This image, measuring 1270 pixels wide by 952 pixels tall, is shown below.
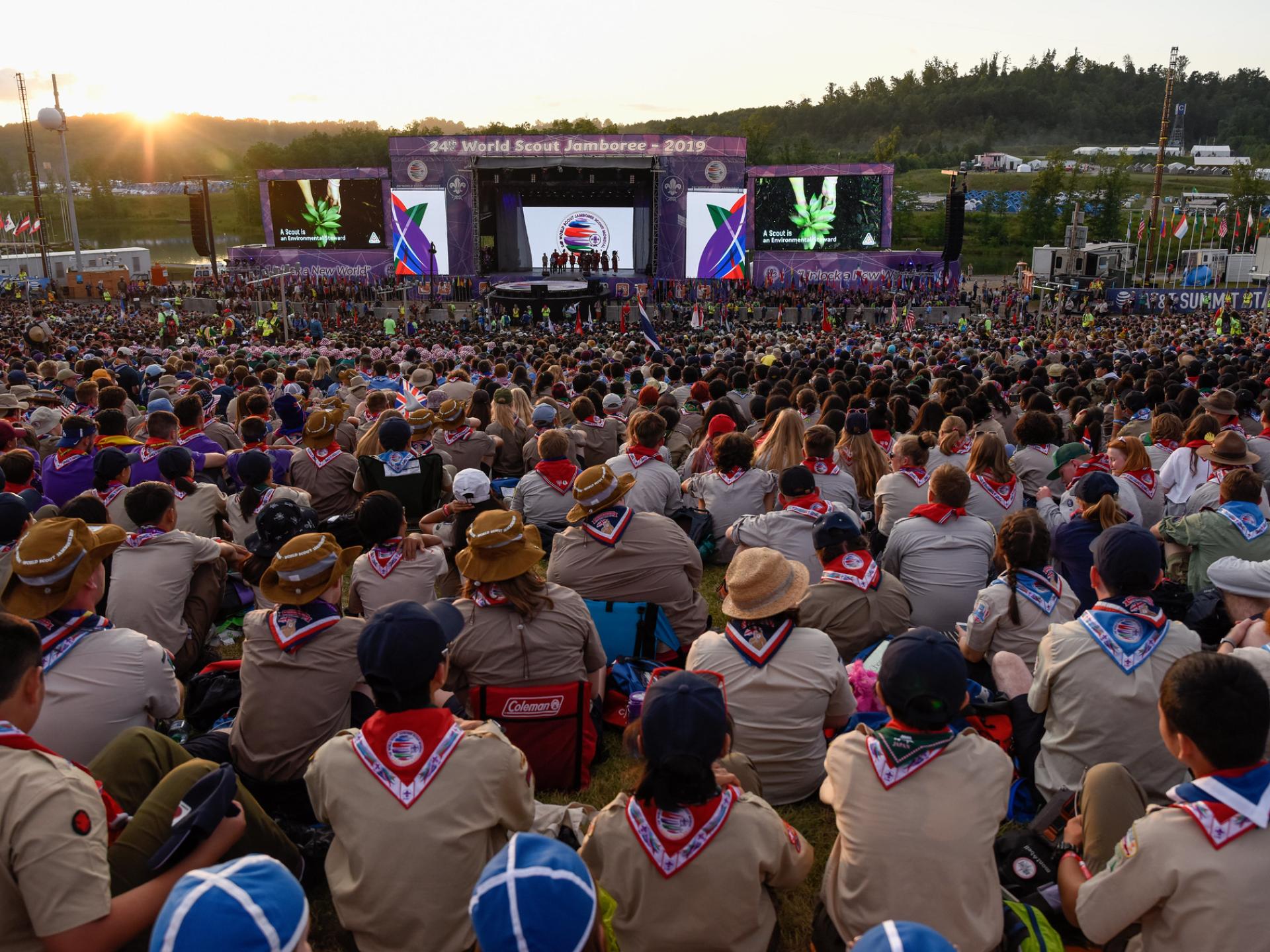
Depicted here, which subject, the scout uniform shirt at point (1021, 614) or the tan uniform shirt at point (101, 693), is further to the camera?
the scout uniform shirt at point (1021, 614)

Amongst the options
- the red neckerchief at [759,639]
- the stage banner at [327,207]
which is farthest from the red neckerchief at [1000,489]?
the stage banner at [327,207]

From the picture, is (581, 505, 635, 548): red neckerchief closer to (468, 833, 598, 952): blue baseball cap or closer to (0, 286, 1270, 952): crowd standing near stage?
(0, 286, 1270, 952): crowd standing near stage

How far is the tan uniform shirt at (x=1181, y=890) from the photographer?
2035 millimetres

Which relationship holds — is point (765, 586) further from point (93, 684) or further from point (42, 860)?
point (93, 684)

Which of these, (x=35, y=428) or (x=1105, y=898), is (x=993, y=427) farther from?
(x=35, y=428)

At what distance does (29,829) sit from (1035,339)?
68.3 feet

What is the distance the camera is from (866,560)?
4168mm

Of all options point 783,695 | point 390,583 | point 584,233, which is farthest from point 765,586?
point 584,233

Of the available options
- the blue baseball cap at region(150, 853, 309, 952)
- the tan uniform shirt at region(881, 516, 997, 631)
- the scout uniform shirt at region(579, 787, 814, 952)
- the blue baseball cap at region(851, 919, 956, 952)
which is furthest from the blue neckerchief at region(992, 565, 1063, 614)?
the blue baseball cap at region(150, 853, 309, 952)

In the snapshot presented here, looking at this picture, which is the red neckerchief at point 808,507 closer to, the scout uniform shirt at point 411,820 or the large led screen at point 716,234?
the scout uniform shirt at point 411,820

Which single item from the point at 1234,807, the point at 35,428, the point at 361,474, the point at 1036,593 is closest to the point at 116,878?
the point at 1234,807

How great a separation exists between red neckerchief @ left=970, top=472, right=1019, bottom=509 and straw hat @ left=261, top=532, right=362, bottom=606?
415 cm

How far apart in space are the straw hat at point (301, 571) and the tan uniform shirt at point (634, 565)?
4.51ft

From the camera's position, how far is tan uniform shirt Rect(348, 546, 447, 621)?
4.38 m
